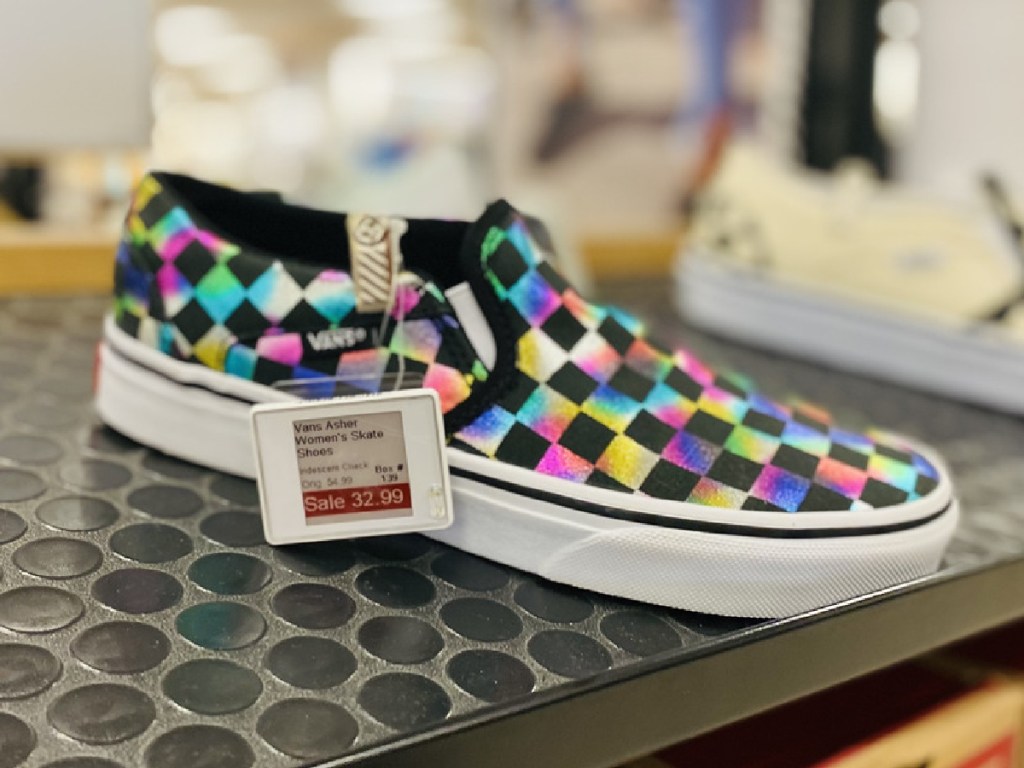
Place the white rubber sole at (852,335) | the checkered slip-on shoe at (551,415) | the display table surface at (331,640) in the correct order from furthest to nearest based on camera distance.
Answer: the white rubber sole at (852,335), the checkered slip-on shoe at (551,415), the display table surface at (331,640)

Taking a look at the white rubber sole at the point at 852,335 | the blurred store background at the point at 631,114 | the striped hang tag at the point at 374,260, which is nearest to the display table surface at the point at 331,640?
the striped hang tag at the point at 374,260

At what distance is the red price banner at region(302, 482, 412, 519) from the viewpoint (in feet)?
1.61

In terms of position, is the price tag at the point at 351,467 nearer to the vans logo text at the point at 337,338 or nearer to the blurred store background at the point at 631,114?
the vans logo text at the point at 337,338

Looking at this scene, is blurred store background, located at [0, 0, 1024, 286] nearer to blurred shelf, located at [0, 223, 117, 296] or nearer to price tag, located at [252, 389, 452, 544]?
blurred shelf, located at [0, 223, 117, 296]

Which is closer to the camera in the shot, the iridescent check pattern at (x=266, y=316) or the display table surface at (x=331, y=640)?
the display table surface at (x=331, y=640)

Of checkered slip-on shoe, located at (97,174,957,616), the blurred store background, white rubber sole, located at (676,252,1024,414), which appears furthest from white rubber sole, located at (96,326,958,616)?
the blurred store background

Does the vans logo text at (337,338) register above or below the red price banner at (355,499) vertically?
above

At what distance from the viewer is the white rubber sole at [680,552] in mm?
466

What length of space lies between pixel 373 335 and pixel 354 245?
0.05 metres

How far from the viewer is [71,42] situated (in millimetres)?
1003

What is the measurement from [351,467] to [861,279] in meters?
0.72

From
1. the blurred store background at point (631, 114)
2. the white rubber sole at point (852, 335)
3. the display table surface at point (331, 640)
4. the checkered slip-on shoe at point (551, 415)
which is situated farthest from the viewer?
the blurred store background at point (631, 114)

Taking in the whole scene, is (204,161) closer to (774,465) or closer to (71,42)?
(71,42)

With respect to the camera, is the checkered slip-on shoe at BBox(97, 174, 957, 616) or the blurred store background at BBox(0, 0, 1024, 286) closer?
the checkered slip-on shoe at BBox(97, 174, 957, 616)
